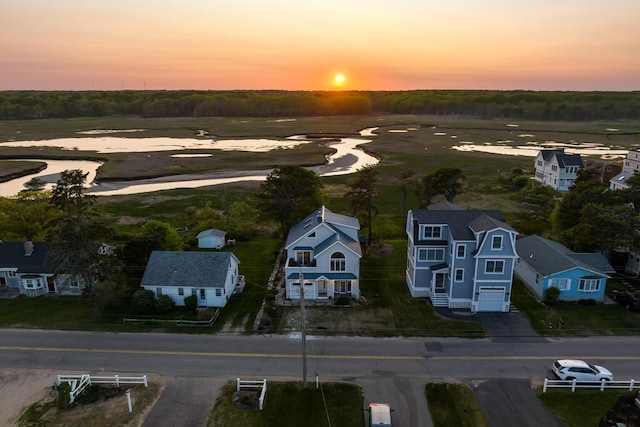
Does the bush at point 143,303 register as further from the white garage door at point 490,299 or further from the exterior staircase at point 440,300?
the white garage door at point 490,299

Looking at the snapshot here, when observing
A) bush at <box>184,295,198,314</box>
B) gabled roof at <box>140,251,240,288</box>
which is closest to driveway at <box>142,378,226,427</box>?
bush at <box>184,295,198,314</box>

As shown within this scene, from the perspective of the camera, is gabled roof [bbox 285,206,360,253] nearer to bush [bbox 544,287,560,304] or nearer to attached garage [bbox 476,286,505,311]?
attached garage [bbox 476,286,505,311]

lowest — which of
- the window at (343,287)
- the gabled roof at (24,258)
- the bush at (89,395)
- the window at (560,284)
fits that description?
the bush at (89,395)

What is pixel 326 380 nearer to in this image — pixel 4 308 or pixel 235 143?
pixel 4 308

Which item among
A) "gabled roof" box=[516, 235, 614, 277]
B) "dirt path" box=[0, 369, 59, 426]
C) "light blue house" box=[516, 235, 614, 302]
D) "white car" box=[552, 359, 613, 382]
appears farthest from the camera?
"gabled roof" box=[516, 235, 614, 277]

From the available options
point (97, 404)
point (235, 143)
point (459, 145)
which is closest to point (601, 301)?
point (97, 404)

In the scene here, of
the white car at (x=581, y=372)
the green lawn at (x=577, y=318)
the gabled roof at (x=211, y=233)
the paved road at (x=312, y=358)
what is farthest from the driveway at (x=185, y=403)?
the gabled roof at (x=211, y=233)
